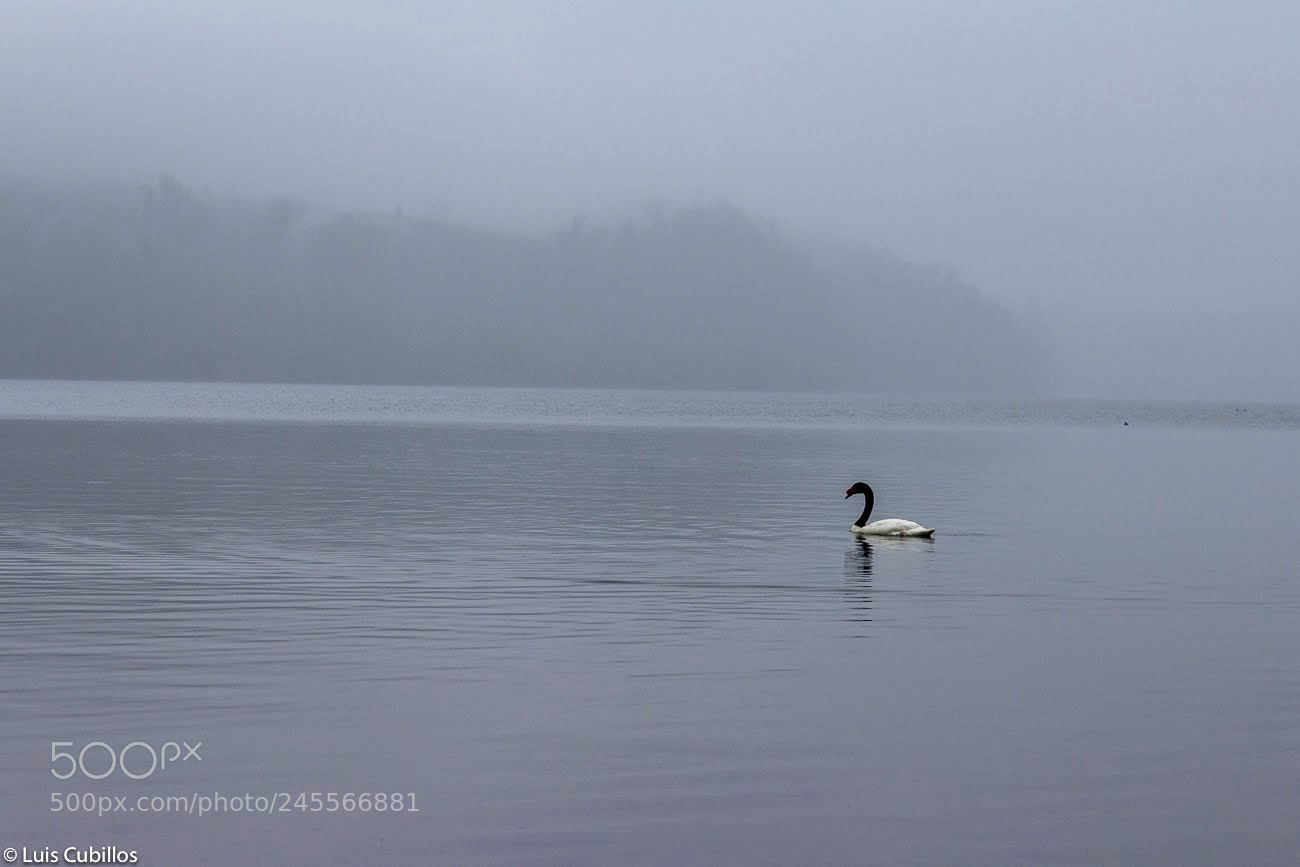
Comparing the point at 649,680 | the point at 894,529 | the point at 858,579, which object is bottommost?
the point at 649,680

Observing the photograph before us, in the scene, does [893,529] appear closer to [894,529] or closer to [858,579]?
[894,529]

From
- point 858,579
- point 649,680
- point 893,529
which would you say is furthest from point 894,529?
point 649,680

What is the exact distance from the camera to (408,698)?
16.6m

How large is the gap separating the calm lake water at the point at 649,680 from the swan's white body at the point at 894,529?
2.69ft

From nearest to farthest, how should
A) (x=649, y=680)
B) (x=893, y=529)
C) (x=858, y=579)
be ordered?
1. (x=649, y=680)
2. (x=858, y=579)
3. (x=893, y=529)

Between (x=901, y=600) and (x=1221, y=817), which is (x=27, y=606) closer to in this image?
(x=901, y=600)

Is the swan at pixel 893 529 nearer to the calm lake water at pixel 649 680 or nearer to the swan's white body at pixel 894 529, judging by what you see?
the swan's white body at pixel 894 529

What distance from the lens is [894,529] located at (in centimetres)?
3509

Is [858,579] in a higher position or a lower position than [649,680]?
higher

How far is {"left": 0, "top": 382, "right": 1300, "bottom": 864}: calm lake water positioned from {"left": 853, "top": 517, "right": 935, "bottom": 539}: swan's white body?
82cm

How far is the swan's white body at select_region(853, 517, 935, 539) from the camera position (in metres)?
35.1

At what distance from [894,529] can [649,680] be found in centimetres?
1825

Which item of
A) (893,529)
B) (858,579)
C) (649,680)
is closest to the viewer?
(649,680)

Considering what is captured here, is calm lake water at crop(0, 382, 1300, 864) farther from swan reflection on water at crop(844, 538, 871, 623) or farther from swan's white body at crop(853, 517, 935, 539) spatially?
swan's white body at crop(853, 517, 935, 539)
